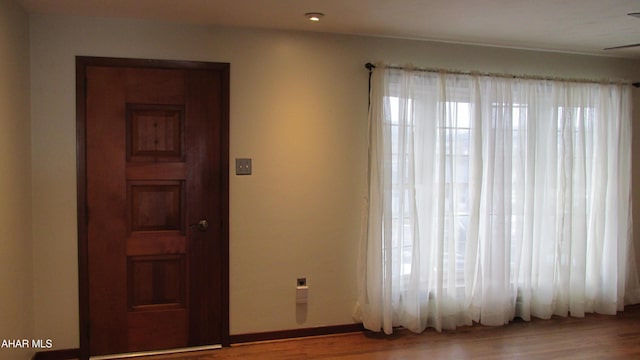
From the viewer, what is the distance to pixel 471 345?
362 centimetres

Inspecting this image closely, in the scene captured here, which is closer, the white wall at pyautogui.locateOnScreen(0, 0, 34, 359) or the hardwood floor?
the white wall at pyautogui.locateOnScreen(0, 0, 34, 359)

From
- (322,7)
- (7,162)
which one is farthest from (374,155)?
(7,162)

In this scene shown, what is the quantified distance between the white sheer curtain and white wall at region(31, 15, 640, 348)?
7.5 inches

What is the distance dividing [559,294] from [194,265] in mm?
3037

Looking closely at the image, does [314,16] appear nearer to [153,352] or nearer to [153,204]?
[153,204]

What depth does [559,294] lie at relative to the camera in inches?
163

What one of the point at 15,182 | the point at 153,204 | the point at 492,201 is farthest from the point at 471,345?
the point at 15,182

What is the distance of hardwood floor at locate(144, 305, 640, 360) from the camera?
343 cm

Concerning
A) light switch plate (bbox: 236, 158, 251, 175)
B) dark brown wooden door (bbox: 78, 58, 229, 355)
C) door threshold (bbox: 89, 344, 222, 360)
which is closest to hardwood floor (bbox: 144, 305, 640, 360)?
door threshold (bbox: 89, 344, 222, 360)

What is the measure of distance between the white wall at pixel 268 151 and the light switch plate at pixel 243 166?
0.04 metres

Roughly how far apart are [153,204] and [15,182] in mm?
831

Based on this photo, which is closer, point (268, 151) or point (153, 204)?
point (153, 204)

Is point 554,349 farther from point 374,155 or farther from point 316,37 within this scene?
point 316,37

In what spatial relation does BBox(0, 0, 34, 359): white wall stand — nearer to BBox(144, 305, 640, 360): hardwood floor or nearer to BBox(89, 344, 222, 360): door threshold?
BBox(89, 344, 222, 360): door threshold
